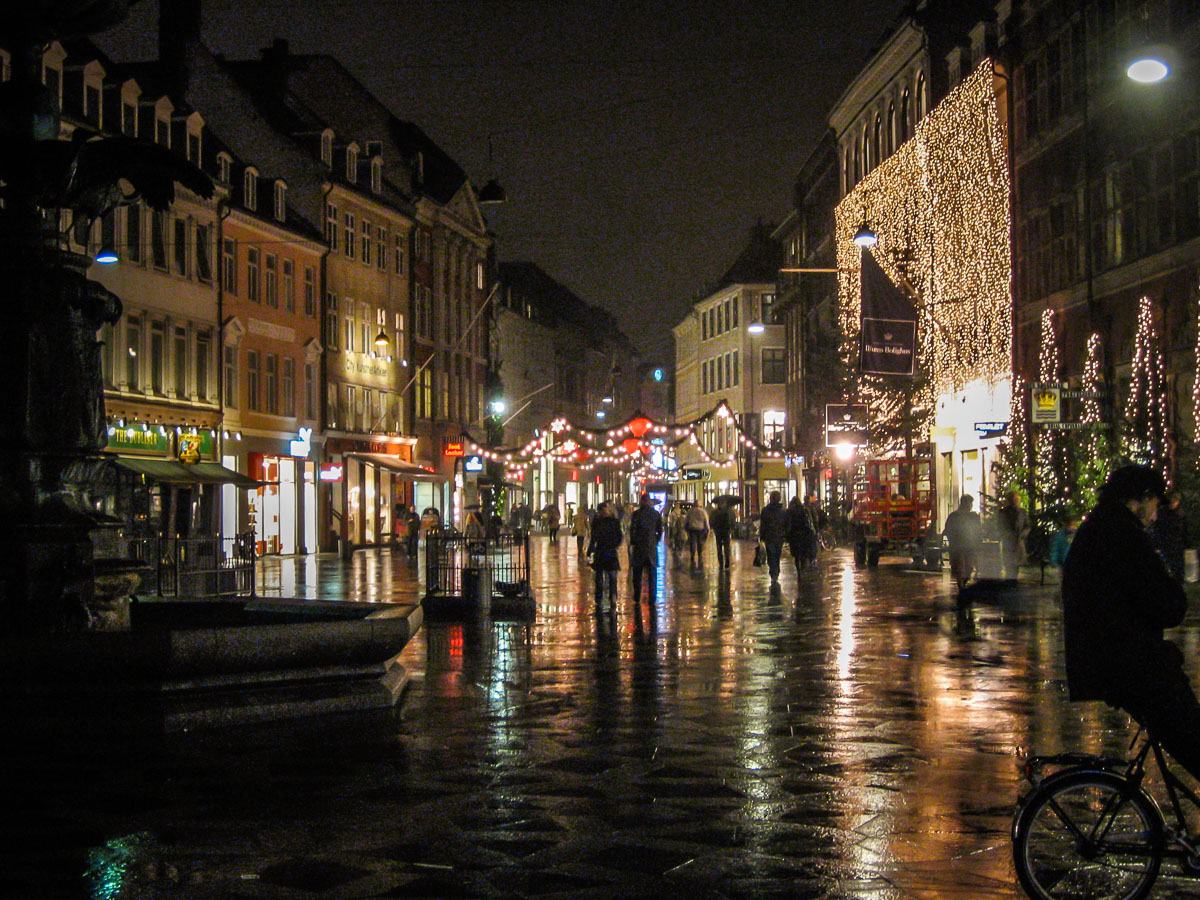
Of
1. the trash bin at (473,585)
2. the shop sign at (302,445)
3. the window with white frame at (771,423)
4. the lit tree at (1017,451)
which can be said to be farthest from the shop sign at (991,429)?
the window with white frame at (771,423)

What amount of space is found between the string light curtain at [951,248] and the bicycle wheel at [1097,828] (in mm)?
33141

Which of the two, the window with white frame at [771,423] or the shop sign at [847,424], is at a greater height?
the window with white frame at [771,423]

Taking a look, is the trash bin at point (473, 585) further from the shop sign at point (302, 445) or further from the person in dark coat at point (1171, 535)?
the shop sign at point (302, 445)

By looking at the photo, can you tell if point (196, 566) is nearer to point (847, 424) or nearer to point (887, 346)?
point (887, 346)

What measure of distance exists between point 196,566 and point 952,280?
81.6ft

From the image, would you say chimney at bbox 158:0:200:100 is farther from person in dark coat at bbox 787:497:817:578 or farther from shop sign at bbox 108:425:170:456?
person in dark coat at bbox 787:497:817:578

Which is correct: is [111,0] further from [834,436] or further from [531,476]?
[531,476]

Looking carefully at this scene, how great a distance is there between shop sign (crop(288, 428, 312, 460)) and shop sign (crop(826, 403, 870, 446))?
18812 millimetres

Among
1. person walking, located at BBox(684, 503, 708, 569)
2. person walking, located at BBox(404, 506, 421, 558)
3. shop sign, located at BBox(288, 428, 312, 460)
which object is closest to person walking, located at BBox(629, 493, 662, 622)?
person walking, located at BBox(684, 503, 708, 569)

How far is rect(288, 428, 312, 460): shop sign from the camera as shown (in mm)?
56625

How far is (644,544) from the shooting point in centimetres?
2722

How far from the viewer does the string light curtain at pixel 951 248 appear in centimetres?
4169

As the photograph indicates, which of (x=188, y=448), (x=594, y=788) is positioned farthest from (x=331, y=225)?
(x=594, y=788)

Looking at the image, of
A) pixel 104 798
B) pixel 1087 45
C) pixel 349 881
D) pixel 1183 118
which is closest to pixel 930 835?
pixel 349 881
